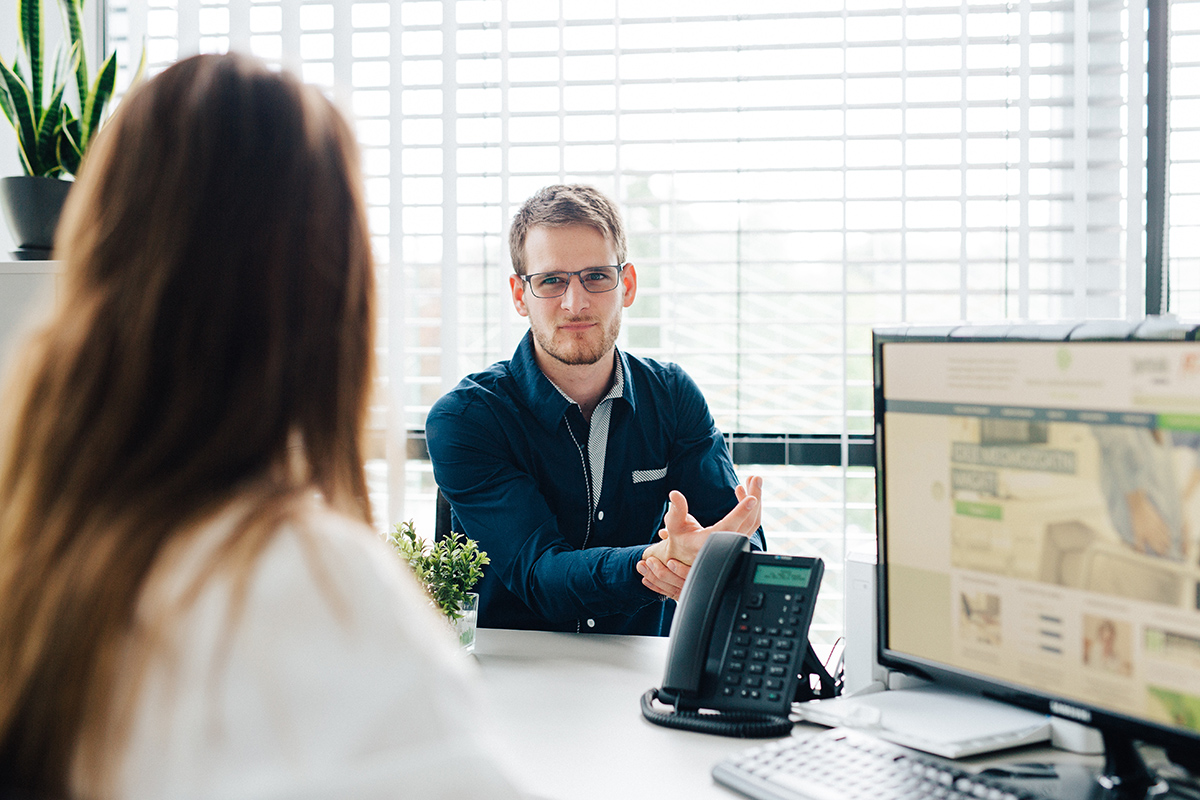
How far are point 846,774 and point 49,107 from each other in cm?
212

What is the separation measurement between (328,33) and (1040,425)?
87.5 inches

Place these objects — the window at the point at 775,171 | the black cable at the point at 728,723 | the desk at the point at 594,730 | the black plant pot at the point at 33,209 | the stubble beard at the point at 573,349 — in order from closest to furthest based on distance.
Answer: the desk at the point at 594,730, the black cable at the point at 728,723, the black plant pot at the point at 33,209, the stubble beard at the point at 573,349, the window at the point at 775,171

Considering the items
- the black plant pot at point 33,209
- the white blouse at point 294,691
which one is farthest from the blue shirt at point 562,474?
the white blouse at point 294,691

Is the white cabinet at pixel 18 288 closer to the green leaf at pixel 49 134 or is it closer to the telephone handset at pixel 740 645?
the green leaf at pixel 49 134

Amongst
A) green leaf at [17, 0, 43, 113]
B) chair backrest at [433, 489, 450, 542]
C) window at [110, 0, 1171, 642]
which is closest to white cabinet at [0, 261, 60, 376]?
green leaf at [17, 0, 43, 113]

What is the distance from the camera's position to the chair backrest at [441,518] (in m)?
1.91

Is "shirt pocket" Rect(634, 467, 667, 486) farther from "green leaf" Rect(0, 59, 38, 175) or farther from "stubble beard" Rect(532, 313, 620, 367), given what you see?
"green leaf" Rect(0, 59, 38, 175)

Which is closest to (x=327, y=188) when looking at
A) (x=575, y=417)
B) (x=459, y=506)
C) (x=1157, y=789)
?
(x=1157, y=789)

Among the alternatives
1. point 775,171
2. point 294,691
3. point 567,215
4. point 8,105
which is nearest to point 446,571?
point 294,691

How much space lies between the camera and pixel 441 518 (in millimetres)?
1913

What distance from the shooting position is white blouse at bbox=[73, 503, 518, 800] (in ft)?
1.69

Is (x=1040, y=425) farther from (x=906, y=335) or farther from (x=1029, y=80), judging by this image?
(x=1029, y=80)

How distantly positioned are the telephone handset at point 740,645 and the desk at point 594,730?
4 cm

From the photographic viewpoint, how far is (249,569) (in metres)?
0.54
